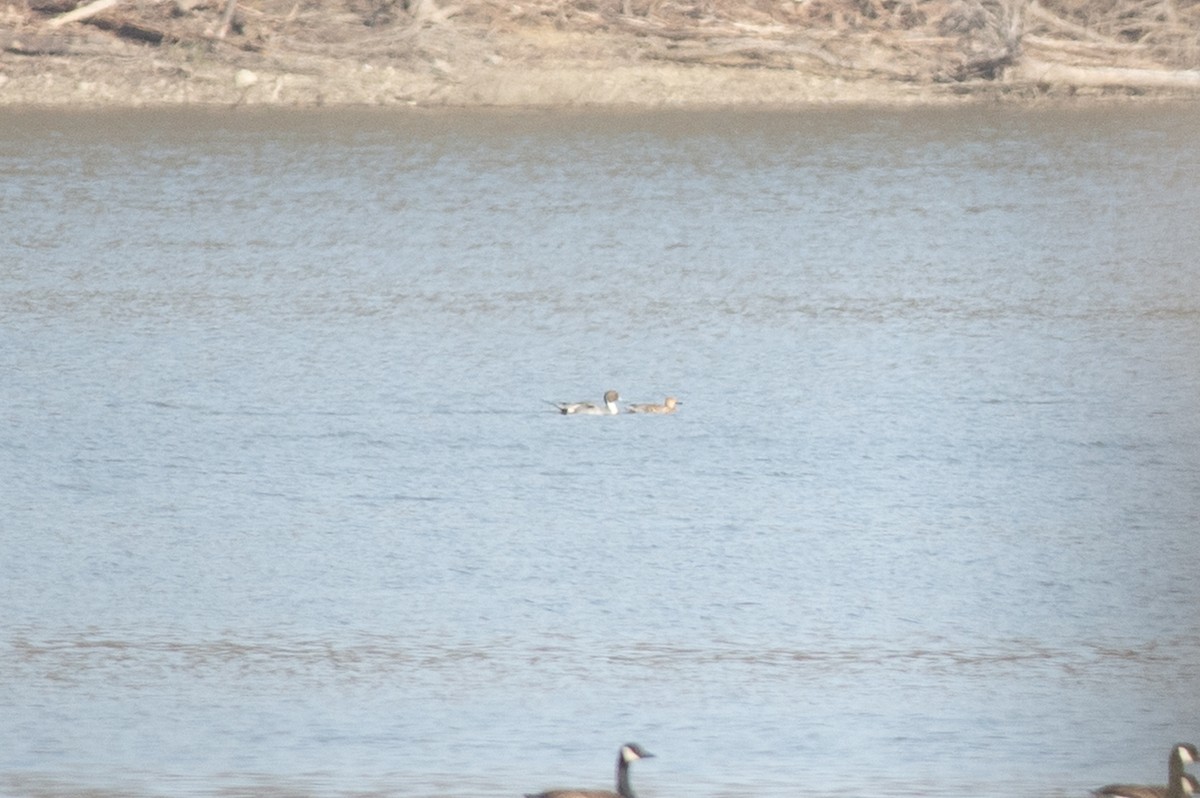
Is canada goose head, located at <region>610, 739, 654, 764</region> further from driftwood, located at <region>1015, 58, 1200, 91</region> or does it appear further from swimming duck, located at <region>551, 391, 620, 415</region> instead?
driftwood, located at <region>1015, 58, 1200, 91</region>

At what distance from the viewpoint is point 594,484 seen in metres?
10.8

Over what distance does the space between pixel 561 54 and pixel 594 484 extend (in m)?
15.6

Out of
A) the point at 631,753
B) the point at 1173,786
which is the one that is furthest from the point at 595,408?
the point at 1173,786

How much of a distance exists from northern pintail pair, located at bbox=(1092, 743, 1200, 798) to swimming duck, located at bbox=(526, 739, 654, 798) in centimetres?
138

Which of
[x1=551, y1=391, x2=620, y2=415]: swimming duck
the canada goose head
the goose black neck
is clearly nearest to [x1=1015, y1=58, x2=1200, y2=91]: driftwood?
[x1=551, y1=391, x2=620, y2=415]: swimming duck

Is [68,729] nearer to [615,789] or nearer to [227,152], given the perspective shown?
[615,789]

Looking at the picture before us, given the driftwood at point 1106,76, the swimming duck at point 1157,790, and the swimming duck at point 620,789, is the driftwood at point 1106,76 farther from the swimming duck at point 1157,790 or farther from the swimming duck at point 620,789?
the swimming duck at point 620,789

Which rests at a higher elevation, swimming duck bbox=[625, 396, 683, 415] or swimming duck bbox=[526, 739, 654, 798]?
swimming duck bbox=[625, 396, 683, 415]

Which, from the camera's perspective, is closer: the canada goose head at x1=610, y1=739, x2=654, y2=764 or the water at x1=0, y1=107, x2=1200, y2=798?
the canada goose head at x1=610, y1=739, x2=654, y2=764

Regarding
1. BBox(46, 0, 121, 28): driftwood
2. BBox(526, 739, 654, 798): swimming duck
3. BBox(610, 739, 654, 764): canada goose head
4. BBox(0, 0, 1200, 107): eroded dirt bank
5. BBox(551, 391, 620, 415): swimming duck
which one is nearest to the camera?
BBox(526, 739, 654, 798): swimming duck

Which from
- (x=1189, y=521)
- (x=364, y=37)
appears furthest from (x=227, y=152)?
(x=1189, y=521)

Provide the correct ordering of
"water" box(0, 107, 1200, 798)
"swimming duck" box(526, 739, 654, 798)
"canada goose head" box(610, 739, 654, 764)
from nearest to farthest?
"swimming duck" box(526, 739, 654, 798) → "canada goose head" box(610, 739, 654, 764) → "water" box(0, 107, 1200, 798)

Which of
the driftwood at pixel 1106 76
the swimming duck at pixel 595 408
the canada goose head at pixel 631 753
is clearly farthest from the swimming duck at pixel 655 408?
the driftwood at pixel 1106 76

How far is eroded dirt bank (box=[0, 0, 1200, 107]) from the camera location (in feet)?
83.6
